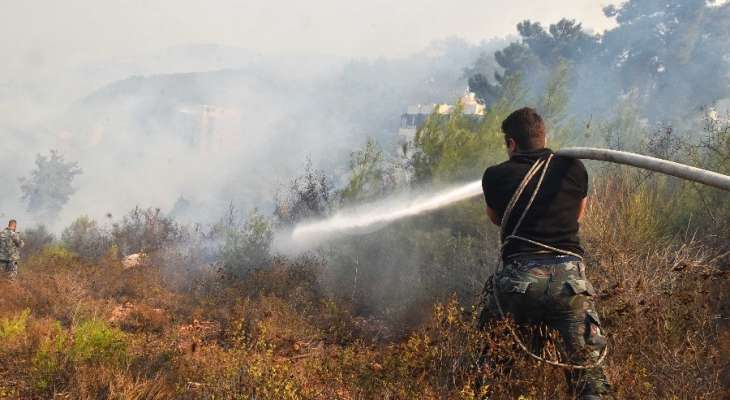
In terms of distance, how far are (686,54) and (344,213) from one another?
23.7m

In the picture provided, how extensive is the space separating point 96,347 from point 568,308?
148 inches

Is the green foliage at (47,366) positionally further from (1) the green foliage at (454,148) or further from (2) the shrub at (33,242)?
(2) the shrub at (33,242)

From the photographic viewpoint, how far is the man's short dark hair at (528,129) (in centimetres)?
310

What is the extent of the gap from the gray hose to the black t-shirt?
11cm

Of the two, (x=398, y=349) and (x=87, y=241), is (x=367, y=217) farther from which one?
(x=87, y=241)

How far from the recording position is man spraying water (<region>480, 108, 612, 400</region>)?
2.83m

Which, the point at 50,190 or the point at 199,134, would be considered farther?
the point at 199,134

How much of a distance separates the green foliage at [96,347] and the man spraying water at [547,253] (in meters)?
3.24

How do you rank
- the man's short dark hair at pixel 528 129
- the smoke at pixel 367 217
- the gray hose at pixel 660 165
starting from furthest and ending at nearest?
1. the smoke at pixel 367 217
2. the man's short dark hair at pixel 528 129
3. the gray hose at pixel 660 165

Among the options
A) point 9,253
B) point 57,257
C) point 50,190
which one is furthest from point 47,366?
point 50,190

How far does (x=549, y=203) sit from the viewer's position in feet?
9.54

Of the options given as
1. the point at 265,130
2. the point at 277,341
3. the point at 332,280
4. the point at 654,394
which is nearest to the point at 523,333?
the point at 654,394

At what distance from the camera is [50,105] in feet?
225

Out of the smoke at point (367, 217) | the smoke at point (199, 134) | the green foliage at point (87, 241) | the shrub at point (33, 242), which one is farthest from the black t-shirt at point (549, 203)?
the smoke at point (199, 134)
